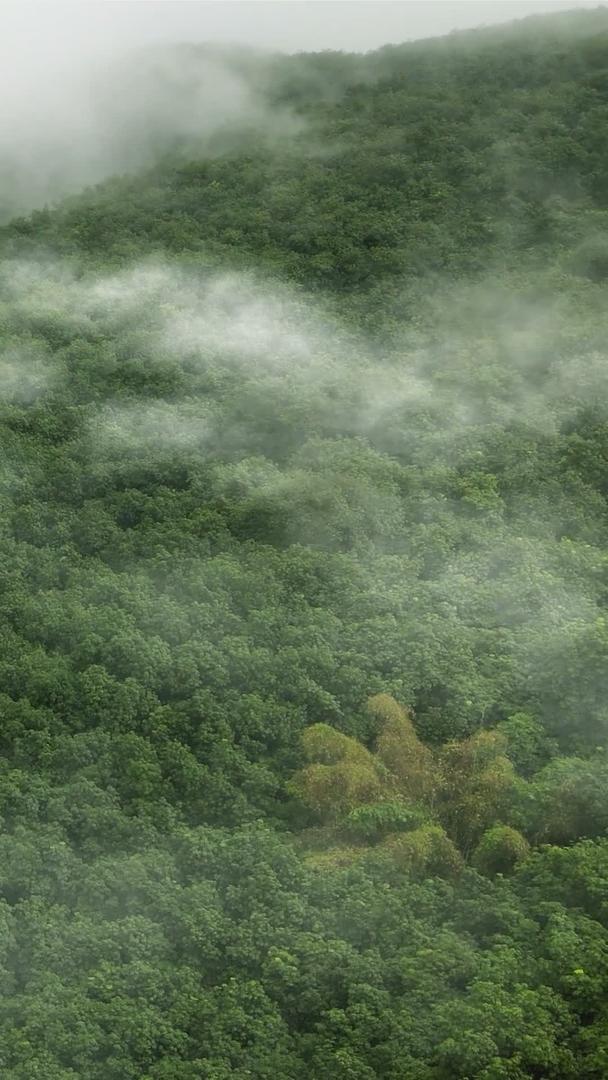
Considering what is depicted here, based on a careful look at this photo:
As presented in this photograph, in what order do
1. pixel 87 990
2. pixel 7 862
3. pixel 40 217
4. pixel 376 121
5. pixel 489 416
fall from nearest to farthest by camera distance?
pixel 87 990 → pixel 7 862 → pixel 489 416 → pixel 40 217 → pixel 376 121

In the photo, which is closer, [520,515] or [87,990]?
[87,990]

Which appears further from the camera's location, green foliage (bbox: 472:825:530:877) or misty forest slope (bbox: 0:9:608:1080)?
green foliage (bbox: 472:825:530:877)

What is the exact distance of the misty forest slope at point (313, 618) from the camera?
589 inches

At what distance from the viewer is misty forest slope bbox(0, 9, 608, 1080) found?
15.0 m

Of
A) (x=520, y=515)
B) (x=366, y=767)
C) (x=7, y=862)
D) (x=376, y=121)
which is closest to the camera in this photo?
(x=7, y=862)

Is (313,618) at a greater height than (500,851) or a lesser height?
greater

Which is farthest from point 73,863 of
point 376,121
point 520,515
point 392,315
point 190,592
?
point 376,121

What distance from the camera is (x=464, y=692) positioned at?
19125 mm

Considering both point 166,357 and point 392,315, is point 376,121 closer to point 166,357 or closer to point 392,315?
point 392,315

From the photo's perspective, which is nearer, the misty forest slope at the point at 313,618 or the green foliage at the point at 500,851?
the misty forest slope at the point at 313,618

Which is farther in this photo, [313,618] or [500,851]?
[313,618]

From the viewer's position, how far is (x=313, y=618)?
2033cm

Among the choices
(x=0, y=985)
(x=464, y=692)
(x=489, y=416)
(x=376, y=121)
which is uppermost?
(x=376, y=121)

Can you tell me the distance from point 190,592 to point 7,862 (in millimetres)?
5701
